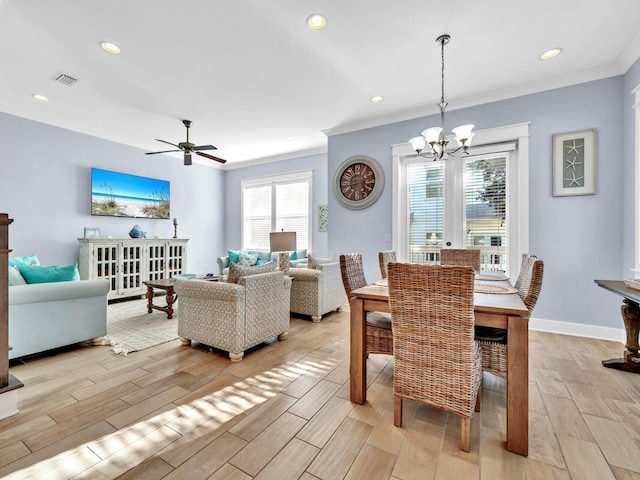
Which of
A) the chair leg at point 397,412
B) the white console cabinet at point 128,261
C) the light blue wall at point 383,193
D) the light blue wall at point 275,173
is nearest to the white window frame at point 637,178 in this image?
the light blue wall at point 383,193

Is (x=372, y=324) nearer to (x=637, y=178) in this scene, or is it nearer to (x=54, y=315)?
(x=54, y=315)

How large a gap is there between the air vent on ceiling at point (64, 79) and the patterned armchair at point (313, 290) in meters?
3.26

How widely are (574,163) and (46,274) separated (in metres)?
5.41

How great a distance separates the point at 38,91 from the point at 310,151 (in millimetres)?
3972

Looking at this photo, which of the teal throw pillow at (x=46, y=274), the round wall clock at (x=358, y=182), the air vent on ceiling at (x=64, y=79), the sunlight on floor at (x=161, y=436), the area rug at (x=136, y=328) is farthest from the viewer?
the round wall clock at (x=358, y=182)

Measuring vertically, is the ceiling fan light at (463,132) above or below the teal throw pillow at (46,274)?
above

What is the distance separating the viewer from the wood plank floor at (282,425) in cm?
135

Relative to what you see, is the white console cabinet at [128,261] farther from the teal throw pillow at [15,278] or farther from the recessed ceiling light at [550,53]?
the recessed ceiling light at [550,53]

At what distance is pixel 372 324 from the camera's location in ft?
6.93

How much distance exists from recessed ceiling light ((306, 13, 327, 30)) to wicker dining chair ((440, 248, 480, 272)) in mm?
2482

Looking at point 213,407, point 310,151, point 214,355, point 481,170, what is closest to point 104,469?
point 213,407

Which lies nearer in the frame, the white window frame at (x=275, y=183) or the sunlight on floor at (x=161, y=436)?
the sunlight on floor at (x=161, y=436)

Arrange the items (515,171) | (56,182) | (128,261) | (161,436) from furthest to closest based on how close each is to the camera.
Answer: (128,261), (56,182), (515,171), (161,436)

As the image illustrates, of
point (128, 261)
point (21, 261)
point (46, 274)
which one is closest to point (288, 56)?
point (46, 274)
